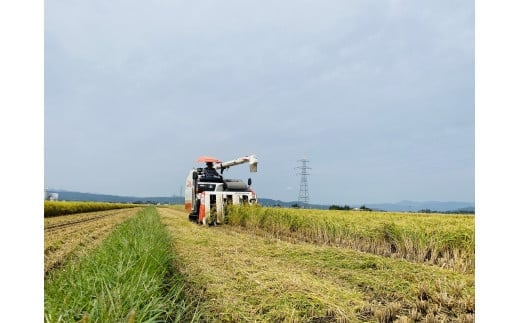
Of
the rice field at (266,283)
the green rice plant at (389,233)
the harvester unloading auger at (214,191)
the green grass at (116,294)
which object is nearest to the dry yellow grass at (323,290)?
the rice field at (266,283)

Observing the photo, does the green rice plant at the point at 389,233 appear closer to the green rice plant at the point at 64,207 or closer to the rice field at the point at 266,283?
the rice field at the point at 266,283

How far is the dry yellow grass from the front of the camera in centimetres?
246

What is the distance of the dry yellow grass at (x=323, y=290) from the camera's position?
2465 mm

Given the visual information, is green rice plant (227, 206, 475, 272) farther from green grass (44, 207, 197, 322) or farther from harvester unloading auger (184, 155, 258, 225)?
green grass (44, 207, 197, 322)

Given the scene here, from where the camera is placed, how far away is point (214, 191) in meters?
→ 11.0

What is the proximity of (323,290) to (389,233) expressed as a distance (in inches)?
141

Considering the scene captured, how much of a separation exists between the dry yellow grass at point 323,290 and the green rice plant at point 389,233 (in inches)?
42.8

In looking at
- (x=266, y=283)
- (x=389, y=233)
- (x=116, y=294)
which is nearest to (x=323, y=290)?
(x=266, y=283)
